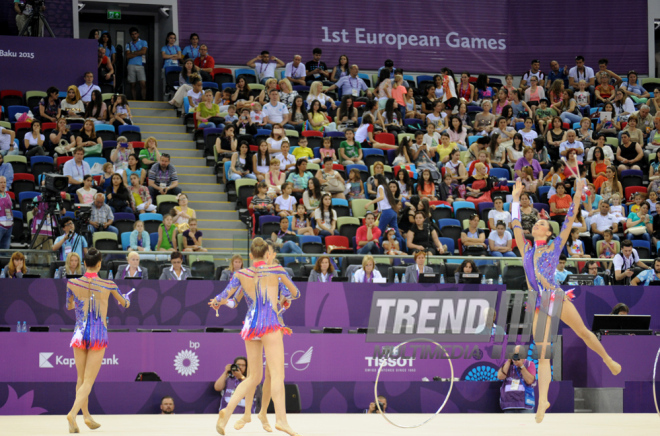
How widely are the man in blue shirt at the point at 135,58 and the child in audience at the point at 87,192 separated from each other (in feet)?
17.7

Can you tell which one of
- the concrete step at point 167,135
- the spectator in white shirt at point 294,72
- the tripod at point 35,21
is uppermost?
the tripod at point 35,21

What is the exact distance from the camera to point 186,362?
11633mm

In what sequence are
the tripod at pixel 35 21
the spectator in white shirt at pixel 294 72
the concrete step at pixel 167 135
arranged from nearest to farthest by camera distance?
1. the concrete step at pixel 167 135
2. the tripod at pixel 35 21
3. the spectator in white shirt at pixel 294 72

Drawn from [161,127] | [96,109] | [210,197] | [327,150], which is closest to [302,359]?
[210,197]

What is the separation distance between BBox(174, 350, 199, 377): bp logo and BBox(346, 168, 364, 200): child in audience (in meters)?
4.82

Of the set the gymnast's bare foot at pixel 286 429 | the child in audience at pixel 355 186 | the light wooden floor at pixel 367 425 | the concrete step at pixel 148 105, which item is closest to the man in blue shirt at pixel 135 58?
the concrete step at pixel 148 105

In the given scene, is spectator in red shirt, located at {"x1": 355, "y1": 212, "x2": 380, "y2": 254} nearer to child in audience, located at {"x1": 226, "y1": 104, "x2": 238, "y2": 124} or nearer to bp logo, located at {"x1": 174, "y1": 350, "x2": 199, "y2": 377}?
bp logo, located at {"x1": 174, "y1": 350, "x2": 199, "y2": 377}

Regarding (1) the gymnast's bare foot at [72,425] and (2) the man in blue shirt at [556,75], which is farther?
(2) the man in blue shirt at [556,75]

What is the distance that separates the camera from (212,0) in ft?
67.7

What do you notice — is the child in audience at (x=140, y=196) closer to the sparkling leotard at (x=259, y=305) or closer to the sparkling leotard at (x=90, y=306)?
the sparkling leotard at (x=90, y=306)

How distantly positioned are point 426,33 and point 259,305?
52.3ft

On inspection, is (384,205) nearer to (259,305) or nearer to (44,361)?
(44,361)

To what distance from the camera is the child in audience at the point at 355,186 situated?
1539 cm

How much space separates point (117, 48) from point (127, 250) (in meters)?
8.34
